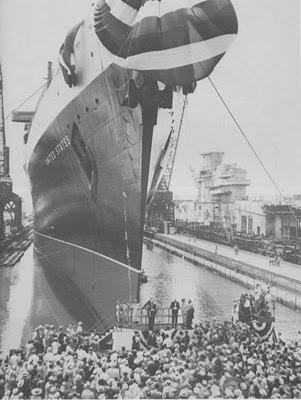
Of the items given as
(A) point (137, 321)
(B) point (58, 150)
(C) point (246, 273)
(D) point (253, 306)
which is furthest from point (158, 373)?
(C) point (246, 273)

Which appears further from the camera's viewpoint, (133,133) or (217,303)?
(217,303)

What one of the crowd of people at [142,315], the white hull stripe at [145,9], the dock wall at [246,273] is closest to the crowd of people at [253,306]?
the crowd of people at [142,315]

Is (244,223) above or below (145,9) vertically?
below

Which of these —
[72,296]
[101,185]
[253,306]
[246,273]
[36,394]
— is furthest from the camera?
[246,273]

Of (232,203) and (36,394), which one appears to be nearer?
(36,394)

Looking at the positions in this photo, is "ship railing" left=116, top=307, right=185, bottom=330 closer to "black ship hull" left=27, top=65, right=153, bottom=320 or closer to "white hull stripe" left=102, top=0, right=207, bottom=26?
"black ship hull" left=27, top=65, right=153, bottom=320

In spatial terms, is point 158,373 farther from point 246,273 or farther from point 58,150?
point 246,273

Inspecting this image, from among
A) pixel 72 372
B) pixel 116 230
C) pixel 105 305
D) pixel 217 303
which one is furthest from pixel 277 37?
pixel 217 303

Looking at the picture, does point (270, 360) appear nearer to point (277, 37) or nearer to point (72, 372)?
point (72, 372)
